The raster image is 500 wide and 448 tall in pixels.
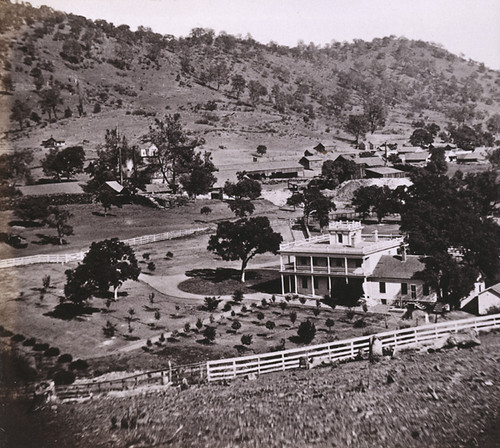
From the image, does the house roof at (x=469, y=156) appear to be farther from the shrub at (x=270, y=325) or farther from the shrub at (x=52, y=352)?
the shrub at (x=52, y=352)

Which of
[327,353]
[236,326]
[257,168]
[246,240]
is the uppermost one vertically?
[257,168]

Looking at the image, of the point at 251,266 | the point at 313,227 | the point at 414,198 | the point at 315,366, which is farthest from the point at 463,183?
the point at 315,366

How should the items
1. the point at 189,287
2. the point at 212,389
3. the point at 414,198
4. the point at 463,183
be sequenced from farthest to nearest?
the point at 463,183
the point at 414,198
the point at 189,287
the point at 212,389

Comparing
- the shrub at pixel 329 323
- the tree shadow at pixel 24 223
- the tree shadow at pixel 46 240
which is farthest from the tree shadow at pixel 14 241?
the shrub at pixel 329 323

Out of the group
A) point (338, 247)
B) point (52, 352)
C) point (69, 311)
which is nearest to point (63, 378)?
point (52, 352)

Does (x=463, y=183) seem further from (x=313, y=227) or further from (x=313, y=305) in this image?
(x=313, y=305)

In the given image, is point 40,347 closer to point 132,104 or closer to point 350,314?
point 350,314
